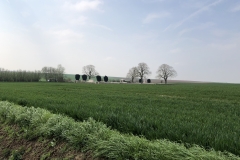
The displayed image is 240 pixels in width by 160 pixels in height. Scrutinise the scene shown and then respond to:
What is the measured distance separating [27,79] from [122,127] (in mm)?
105189

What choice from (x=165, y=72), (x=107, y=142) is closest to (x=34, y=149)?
(x=107, y=142)

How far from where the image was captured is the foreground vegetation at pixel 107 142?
118 inches

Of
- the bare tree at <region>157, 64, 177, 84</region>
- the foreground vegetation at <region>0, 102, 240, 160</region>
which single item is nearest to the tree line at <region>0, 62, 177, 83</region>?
the bare tree at <region>157, 64, 177, 84</region>

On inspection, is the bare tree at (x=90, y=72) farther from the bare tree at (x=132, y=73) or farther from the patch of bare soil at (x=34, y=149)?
the patch of bare soil at (x=34, y=149)

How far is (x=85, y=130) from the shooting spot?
Result: 4488 mm

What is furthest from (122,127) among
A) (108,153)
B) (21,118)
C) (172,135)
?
(21,118)

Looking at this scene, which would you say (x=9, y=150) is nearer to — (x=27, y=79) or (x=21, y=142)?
(x=21, y=142)

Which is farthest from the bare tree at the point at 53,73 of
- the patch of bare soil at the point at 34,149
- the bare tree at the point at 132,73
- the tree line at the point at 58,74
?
the patch of bare soil at the point at 34,149

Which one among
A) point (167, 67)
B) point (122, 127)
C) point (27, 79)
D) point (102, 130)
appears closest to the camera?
point (102, 130)

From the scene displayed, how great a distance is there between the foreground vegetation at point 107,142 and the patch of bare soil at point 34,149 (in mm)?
136

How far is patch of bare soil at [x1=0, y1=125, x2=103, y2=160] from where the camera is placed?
4.01 metres

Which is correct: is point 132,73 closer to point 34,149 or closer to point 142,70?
point 142,70

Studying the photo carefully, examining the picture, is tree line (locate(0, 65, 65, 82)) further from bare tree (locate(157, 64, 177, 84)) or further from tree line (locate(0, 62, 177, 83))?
bare tree (locate(157, 64, 177, 84))

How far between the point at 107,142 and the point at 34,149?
7.54ft
